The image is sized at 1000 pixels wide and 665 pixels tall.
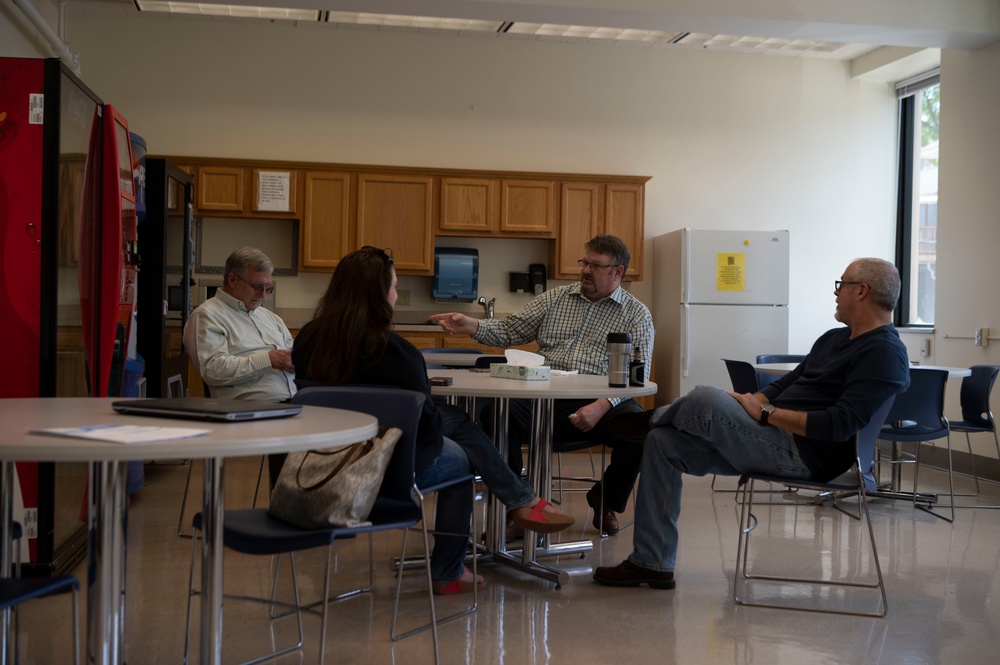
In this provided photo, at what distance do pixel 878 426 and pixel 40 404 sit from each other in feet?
8.38

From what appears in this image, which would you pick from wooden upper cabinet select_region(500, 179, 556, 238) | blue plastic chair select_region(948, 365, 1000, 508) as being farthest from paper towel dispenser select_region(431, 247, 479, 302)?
blue plastic chair select_region(948, 365, 1000, 508)

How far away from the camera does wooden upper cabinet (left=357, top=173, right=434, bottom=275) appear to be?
6.96 meters

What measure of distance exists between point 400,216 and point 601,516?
363cm

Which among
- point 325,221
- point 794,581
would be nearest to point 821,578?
point 794,581

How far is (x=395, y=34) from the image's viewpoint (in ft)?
23.8

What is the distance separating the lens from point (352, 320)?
272 centimetres

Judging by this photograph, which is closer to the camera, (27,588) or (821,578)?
(27,588)

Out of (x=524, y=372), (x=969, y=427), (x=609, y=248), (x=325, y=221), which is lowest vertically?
(x=969, y=427)

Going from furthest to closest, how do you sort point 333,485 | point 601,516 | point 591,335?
point 591,335 < point 601,516 < point 333,485

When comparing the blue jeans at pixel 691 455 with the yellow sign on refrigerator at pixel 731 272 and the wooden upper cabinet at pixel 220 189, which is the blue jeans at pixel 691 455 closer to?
the yellow sign on refrigerator at pixel 731 272

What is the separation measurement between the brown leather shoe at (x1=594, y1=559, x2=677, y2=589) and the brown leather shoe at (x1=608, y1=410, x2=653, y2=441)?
467 millimetres

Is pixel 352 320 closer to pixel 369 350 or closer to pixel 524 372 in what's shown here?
pixel 369 350

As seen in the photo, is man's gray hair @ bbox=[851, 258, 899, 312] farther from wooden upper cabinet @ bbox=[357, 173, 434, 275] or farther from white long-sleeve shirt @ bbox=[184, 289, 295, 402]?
wooden upper cabinet @ bbox=[357, 173, 434, 275]

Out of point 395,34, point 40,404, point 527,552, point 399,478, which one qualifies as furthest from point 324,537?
point 395,34
